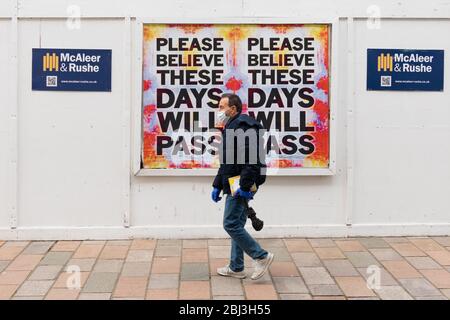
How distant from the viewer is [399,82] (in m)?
6.79

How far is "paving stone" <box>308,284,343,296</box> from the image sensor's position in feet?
16.4

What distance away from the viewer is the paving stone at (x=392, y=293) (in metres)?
4.89

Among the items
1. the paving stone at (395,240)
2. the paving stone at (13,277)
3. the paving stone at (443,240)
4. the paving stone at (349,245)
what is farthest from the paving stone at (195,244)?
the paving stone at (443,240)

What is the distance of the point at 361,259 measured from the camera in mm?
5996

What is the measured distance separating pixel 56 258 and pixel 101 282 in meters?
1.00

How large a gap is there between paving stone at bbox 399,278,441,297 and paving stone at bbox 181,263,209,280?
1.81 metres

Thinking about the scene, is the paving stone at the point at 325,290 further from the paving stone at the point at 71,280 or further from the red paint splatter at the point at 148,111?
the red paint splatter at the point at 148,111

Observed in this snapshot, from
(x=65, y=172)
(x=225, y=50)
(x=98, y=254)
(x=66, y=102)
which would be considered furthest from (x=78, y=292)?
(x=225, y=50)

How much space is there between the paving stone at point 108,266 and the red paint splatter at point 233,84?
2318 millimetres

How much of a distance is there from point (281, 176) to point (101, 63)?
2441 millimetres

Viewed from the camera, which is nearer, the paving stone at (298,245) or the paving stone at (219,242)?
the paving stone at (298,245)

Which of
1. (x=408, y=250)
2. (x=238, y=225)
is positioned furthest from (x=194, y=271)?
(x=408, y=250)

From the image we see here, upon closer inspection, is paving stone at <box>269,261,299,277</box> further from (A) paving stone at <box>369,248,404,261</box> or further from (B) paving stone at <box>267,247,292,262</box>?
(A) paving stone at <box>369,248,404,261</box>

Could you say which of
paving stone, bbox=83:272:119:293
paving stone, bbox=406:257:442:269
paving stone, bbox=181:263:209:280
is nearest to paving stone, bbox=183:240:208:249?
paving stone, bbox=181:263:209:280
